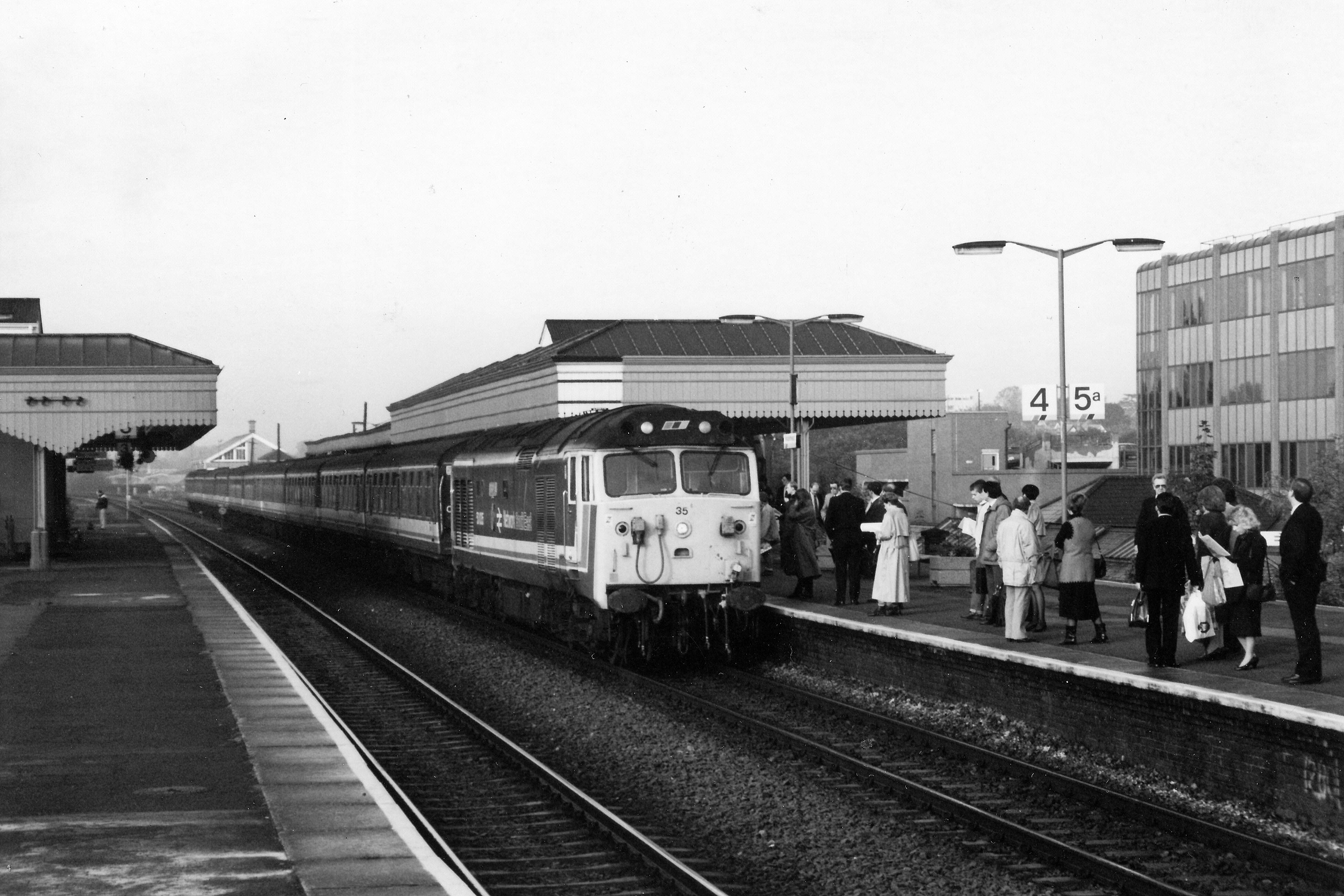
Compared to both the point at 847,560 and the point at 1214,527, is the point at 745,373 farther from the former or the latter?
the point at 1214,527

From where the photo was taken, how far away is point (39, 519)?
3525 cm

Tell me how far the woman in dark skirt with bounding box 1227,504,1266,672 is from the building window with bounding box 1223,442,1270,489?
6440 cm

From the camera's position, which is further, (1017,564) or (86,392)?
(86,392)

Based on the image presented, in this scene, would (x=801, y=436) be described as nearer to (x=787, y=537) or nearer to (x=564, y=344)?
(x=564, y=344)

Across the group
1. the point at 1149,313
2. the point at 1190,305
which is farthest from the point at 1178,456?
the point at 1149,313

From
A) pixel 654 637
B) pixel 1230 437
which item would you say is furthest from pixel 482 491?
pixel 1230 437

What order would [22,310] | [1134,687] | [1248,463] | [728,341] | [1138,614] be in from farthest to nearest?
1. [1248,463]
2. [22,310]
3. [728,341]
4. [1138,614]
5. [1134,687]

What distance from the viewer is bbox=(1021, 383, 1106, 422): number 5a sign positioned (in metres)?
35.8

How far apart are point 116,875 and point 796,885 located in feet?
12.8

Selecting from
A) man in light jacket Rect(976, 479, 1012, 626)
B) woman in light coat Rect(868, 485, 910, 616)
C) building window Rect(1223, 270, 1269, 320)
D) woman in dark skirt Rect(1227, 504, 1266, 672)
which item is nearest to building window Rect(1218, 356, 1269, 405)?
building window Rect(1223, 270, 1269, 320)

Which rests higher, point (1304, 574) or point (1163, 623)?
point (1304, 574)

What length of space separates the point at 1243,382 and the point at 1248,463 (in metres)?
4.27

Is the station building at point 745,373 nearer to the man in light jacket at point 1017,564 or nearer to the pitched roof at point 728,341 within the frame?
the pitched roof at point 728,341

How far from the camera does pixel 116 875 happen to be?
8109mm
